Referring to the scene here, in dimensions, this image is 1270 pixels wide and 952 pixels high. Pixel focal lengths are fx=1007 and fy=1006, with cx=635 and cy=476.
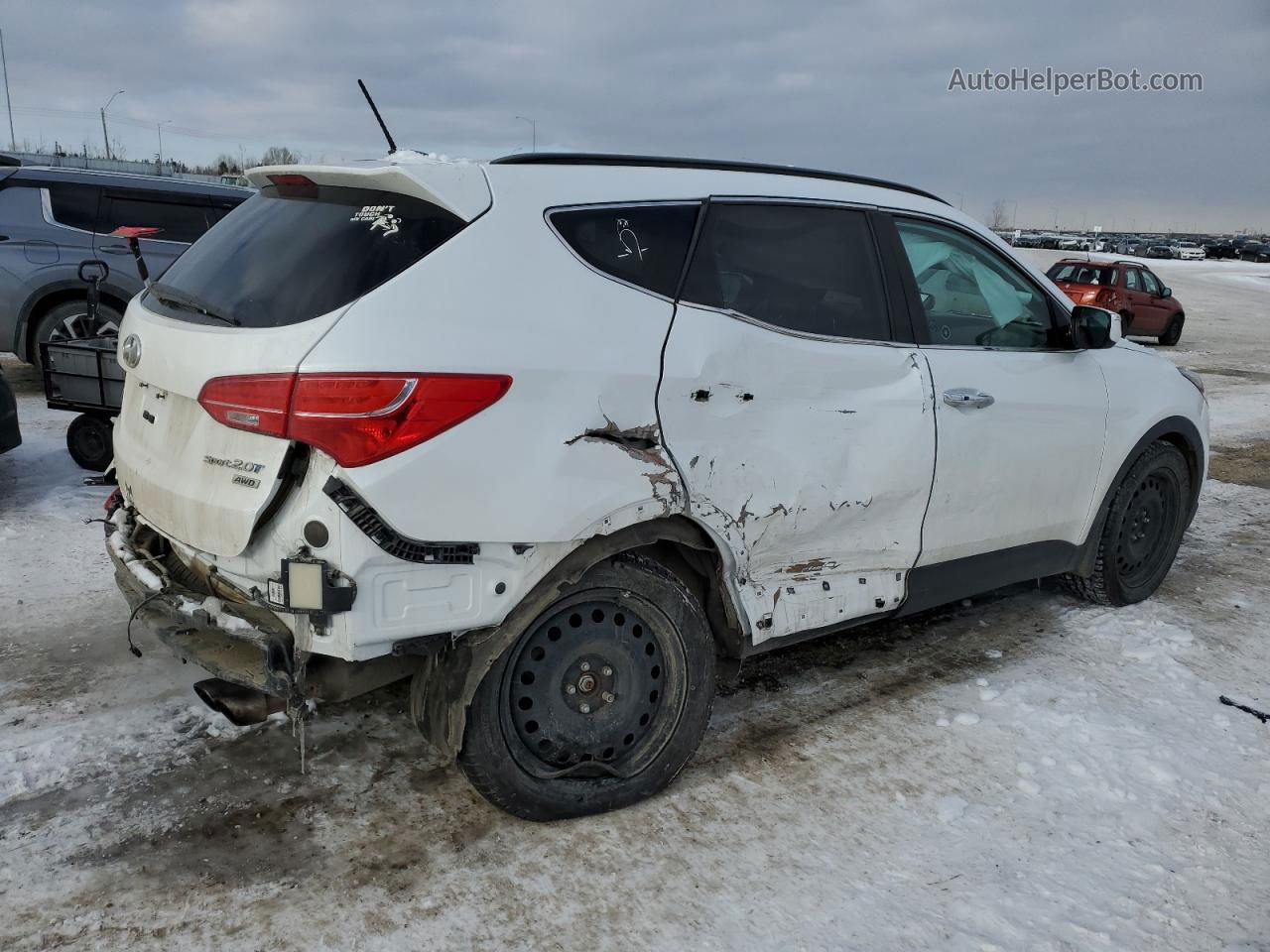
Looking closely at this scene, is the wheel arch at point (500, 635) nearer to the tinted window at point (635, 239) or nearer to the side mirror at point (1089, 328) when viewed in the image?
the tinted window at point (635, 239)

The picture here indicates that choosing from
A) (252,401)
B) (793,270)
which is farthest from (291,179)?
(793,270)

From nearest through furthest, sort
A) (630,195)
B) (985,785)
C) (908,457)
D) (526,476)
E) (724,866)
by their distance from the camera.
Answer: (526,476) → (724,866) → (630,195) → (985,785) → (908,457)

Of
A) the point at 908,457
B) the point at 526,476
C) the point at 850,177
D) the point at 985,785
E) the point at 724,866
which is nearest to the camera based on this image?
the point at 526,476

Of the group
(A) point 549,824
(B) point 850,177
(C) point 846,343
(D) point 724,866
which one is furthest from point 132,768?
(B) point 850,177

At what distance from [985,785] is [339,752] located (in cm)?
222

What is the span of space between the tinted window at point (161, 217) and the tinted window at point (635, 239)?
767 cm

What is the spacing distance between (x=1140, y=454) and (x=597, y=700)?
10.6ft

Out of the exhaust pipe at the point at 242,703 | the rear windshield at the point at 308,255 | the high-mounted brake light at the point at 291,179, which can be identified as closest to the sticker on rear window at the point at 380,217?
the rear windshield at the point at 308,255

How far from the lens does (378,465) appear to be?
2.56 m

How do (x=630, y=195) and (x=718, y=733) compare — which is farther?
(x=718, y=733)

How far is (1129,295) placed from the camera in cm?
2055

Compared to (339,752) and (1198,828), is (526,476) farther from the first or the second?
(1198,828)

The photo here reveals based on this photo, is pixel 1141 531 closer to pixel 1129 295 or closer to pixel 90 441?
pixel 90 441

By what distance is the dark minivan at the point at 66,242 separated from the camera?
8867 millimetres
